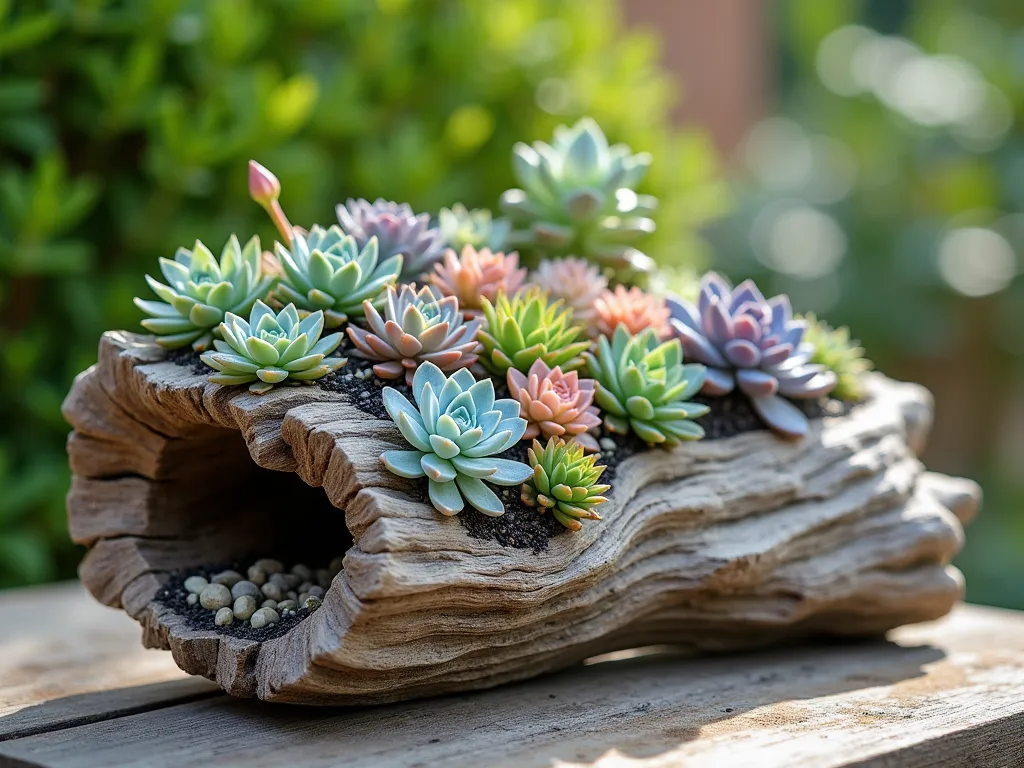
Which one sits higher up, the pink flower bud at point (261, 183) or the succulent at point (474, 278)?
the pink flower bud at point (261, 183)

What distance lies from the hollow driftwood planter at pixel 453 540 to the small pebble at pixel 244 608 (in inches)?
1.8

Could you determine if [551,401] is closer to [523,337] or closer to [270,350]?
[523,337]

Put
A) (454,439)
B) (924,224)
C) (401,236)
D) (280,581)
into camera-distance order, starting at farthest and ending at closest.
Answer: (924,224)
(401,236)
(280,581)
(454,439)

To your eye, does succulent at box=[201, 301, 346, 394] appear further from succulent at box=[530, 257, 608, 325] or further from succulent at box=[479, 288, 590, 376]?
succulent at box=[530, 257, 608, 325]

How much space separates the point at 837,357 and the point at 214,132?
128 cm

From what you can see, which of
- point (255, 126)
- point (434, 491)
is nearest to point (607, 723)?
point (434, 491)

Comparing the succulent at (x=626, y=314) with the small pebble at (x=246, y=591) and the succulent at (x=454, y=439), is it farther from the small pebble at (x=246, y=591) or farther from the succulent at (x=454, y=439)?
the small pebble at (x=246, y=591)

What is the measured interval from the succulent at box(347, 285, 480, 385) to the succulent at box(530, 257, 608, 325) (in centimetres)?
23

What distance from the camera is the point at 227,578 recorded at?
1.40 m

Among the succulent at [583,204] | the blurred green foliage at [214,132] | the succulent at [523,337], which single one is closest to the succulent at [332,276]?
the succulent at [523,337]

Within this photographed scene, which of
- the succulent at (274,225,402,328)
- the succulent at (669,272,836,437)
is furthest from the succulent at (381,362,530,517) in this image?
the succulent at (669,272,836,437)

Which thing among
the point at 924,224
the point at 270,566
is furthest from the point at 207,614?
the point at 924,224

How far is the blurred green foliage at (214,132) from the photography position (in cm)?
206

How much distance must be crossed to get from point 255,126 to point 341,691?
128 cm
